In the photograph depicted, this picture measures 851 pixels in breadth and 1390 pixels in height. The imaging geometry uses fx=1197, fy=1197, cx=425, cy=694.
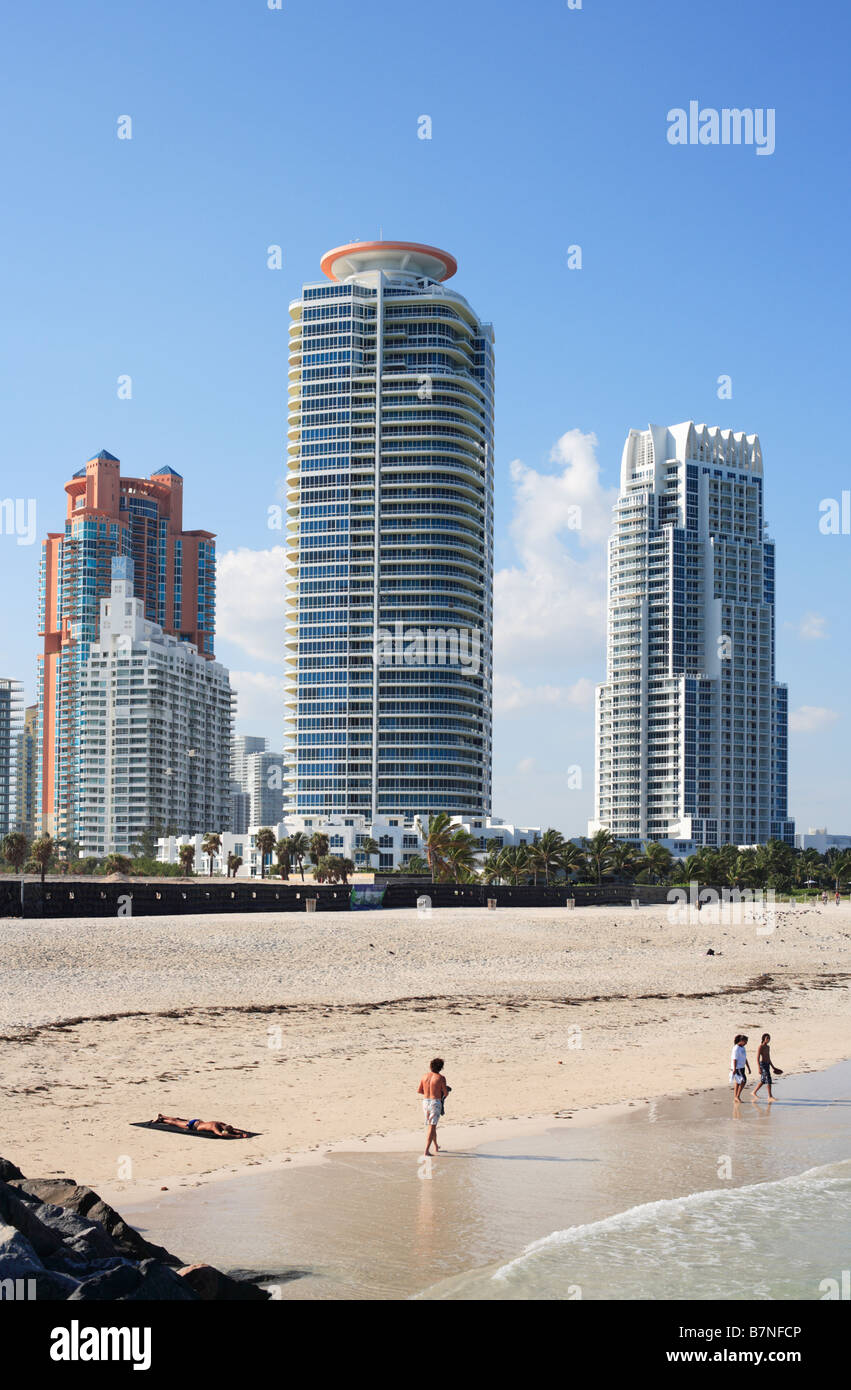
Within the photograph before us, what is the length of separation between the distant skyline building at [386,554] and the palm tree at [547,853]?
3280cm

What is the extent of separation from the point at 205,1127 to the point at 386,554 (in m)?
148

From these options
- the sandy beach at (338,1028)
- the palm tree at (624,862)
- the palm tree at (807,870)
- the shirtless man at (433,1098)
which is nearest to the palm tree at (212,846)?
the palm tree at (624,862)

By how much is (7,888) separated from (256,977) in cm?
1845

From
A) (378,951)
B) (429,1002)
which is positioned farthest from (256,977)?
(378,951)

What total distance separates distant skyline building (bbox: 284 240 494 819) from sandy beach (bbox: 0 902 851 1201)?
315 feet

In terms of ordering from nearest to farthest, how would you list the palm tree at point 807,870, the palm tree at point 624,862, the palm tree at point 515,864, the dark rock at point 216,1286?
the dark rock at point 216,1286, the palm tree at point 515,864, the palm tree at point 624,862, the palm tree at point 807,870

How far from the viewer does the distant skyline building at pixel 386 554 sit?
163500mm

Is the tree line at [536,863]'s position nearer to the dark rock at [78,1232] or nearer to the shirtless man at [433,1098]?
the shirtless man at [433,1098]

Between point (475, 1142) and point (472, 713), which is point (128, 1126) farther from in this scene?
point (472, 713)

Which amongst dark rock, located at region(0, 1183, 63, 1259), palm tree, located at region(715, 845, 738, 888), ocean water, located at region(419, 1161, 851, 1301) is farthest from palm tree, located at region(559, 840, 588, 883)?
dark rock, located at region(0, 1183, 63, 1259)

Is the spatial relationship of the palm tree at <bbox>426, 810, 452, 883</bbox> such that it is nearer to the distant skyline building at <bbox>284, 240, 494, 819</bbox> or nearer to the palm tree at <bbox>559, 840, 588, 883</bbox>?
the palm tree at <bbox>559, 840, 588, 883</bbox>

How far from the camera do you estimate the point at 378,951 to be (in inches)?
2185

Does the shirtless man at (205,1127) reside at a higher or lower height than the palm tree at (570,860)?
higher

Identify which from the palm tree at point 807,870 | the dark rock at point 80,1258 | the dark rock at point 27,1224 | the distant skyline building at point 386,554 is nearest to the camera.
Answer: the dark rock at point 80,1258
